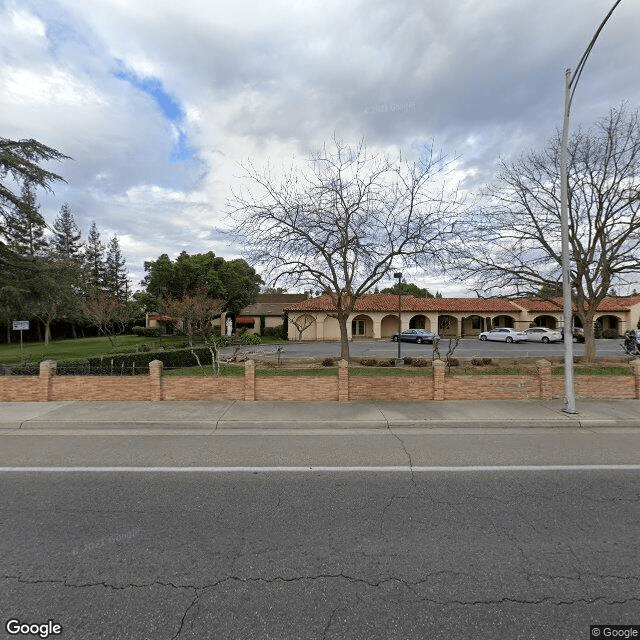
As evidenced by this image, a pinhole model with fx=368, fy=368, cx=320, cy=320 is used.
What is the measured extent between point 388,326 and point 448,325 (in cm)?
727

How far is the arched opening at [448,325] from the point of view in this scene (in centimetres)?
4200

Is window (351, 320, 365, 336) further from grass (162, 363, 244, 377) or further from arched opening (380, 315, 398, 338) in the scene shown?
grass (162, 363, 244, 377)

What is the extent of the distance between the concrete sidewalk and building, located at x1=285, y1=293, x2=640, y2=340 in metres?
28.0

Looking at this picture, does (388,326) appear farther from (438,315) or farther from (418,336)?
(418,336)

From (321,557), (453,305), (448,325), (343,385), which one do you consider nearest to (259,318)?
(448,325)

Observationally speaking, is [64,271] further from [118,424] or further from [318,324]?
[318,324]

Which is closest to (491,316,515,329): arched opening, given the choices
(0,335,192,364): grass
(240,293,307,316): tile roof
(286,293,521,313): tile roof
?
(286,293,521,313): tile roof

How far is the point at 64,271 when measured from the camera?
767 inches

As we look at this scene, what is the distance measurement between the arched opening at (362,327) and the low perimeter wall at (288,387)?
30.6 meters

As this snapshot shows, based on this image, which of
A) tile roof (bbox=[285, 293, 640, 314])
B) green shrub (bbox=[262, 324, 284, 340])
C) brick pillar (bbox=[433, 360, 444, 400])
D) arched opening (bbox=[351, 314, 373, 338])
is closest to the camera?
brick pillar (bbox=[433, 360, 444, 400])

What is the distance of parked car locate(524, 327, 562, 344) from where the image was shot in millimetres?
34625

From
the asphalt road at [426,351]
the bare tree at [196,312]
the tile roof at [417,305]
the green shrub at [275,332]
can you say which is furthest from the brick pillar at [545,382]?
the green shrub at [275,332]

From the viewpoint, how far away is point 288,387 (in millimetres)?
9508

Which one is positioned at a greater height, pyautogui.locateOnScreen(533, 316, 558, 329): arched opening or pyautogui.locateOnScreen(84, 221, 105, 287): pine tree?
pyautogui.locateOnScreen(84, 221, 105, 287): pine tree
